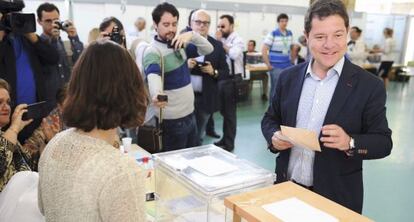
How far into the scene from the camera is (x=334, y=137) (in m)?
1.27

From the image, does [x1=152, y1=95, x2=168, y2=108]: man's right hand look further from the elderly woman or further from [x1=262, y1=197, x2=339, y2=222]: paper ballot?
[x1=262, y1=197, x2=339, y2=222]: paper ballot

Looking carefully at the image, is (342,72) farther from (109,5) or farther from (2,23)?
(109,5)

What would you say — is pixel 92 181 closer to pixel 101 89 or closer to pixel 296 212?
pixel 101 89

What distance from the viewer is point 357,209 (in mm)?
1454

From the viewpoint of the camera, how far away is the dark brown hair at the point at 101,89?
0.88 metres

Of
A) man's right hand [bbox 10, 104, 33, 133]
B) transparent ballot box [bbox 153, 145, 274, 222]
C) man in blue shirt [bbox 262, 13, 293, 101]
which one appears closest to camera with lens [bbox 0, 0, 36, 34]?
man's right hand [bbox 10, 104, 33, 133]

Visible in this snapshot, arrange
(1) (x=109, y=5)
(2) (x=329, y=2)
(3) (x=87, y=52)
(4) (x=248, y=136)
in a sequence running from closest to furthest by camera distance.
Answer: (3) (x=87, y=52) → (2) (x=329, y=2) → (4) (x=248, y=136) → (1) (x=109, y=5)

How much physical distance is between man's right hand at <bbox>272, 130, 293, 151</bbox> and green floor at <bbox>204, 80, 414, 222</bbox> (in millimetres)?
1749

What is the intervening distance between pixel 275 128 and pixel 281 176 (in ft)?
0.73

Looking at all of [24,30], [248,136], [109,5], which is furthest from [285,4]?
[24,30]

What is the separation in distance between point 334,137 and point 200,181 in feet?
1.79

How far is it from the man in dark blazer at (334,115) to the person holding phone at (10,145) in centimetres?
119

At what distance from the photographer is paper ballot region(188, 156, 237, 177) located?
117 centimetres

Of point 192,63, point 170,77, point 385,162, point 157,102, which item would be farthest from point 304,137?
point 385,162
